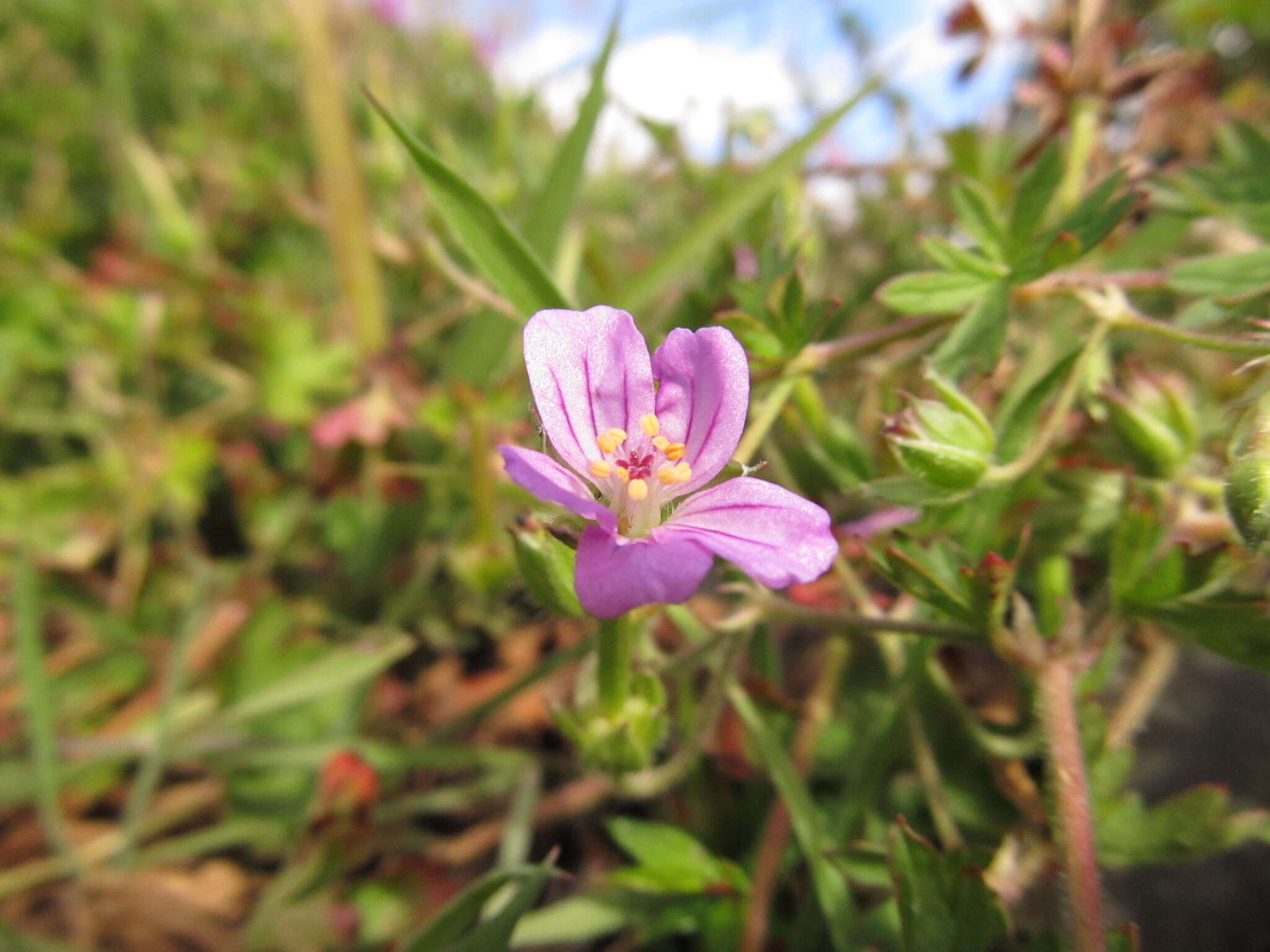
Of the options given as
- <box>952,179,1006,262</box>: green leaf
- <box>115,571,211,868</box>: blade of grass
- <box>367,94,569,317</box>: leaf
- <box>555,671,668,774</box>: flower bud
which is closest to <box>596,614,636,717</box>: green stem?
<box>555,671,668,774</box>: flower bud

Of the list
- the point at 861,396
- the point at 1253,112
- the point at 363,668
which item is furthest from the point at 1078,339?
the point at 363,668

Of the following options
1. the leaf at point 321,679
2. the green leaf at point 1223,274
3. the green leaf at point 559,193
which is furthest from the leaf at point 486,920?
the green leaf at point 1223,274

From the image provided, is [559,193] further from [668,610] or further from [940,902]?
[940,902]

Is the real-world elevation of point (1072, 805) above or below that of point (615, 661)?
below

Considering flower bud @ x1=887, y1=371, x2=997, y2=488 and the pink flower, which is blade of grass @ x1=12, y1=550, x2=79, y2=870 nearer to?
the pink flower

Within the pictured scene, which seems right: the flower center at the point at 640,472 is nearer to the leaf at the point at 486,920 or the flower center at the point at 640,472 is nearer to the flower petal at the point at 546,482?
the flower petal at the point at 546,482

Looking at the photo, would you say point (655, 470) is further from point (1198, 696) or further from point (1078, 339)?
point (1198, 696)

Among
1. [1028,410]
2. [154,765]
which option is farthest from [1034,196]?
[154,765]
